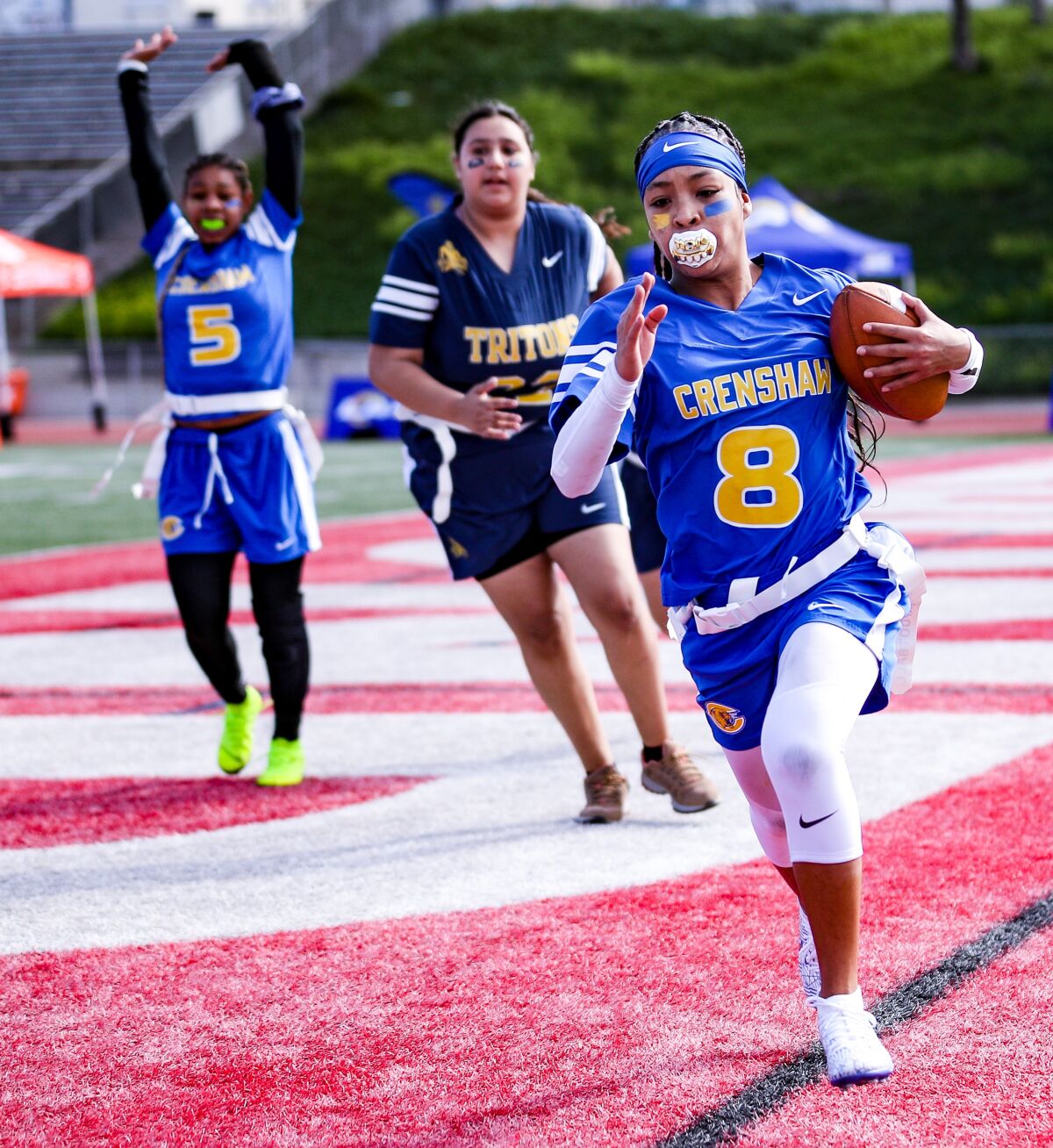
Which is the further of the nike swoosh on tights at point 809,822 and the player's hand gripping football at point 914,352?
the player's hand gripping football at point 914,352

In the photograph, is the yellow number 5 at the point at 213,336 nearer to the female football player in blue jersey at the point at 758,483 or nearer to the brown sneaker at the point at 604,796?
the brown sneaker at the point at 604,796

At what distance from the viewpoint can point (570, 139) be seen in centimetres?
4522

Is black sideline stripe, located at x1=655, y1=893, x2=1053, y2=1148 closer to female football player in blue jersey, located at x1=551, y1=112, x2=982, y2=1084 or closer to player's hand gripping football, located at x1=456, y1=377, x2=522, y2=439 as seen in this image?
female football player in blue jersey, located at x1=551, y1=112, x2=982, y2=1084

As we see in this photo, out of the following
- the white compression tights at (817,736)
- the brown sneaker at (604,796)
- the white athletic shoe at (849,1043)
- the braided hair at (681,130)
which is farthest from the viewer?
the brown sneaker at (604,796)

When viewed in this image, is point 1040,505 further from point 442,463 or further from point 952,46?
point 952,46

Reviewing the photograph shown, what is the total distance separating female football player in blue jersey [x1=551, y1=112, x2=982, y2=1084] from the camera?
293cm

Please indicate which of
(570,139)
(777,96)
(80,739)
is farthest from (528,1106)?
(777,96)

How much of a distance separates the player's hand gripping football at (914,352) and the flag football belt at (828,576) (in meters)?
0.28

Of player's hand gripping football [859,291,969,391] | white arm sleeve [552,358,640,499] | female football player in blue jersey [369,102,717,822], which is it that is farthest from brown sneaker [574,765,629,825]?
player's hand gripping football [859,291,969,391]

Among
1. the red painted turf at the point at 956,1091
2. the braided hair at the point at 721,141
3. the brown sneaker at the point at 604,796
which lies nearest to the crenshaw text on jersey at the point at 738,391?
the braided hair at the point at 721,141

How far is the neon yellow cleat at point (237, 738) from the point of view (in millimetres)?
5516

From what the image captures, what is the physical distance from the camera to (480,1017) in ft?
10.7

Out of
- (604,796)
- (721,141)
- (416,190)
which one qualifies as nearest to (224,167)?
(604,796)

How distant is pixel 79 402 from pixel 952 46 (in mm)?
29140
